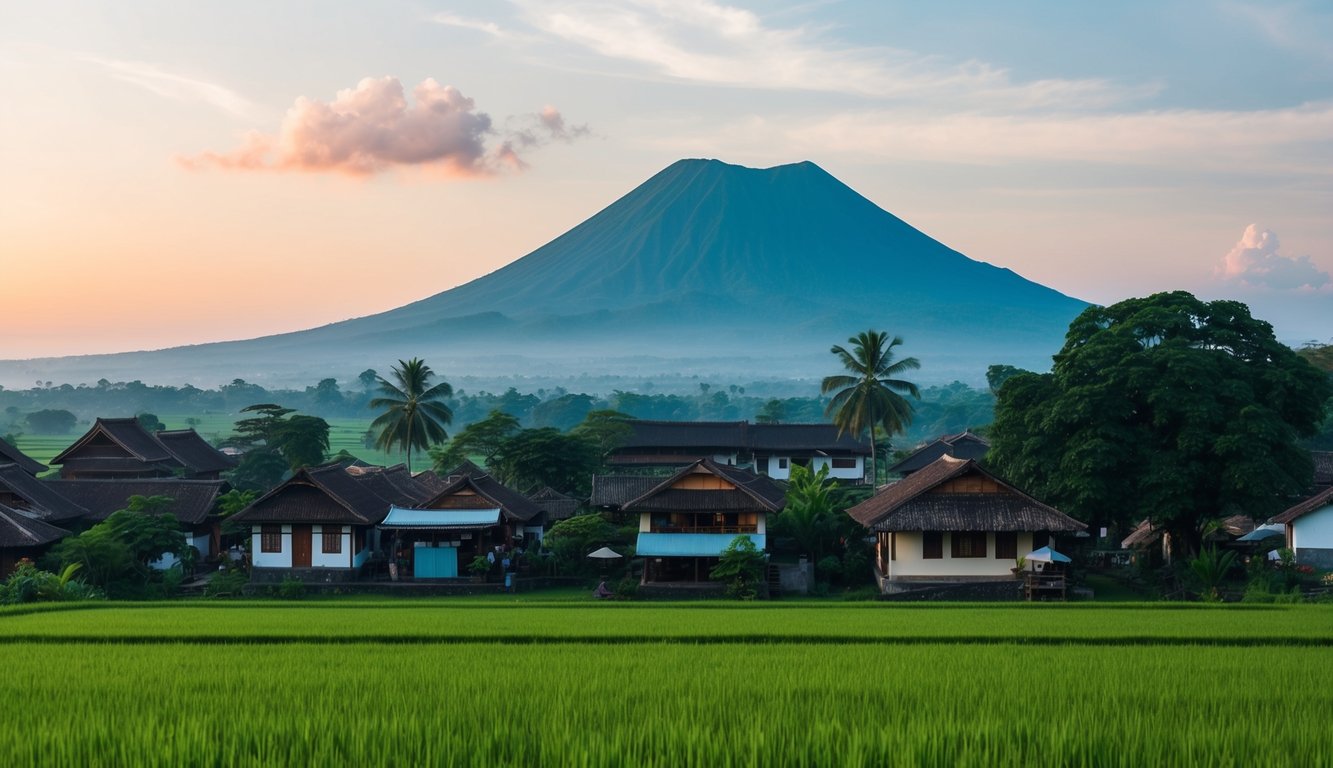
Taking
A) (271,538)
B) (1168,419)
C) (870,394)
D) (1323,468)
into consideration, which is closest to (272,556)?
(271,538)

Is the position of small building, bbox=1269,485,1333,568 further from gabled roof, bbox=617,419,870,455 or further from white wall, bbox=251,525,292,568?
gabled roof, bbox=617,419,870,455

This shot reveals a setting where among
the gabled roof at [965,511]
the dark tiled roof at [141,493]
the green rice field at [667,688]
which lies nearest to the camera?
the green rice field at [667,688]

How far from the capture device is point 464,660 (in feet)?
46.7

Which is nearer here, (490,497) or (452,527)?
(452,527)

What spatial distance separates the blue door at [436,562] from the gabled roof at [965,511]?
12.5 metres

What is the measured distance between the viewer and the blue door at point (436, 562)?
111 feet

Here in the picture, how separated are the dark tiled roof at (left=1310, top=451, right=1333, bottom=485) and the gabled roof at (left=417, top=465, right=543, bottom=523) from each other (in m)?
28.3

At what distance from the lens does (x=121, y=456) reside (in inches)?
1836

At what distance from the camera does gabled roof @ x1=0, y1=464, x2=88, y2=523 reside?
34.2m

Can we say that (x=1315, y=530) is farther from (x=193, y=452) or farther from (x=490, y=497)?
(x=193, y=452)

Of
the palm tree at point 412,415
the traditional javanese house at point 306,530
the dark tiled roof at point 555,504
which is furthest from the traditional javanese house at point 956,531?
the palm tree at point 412,415

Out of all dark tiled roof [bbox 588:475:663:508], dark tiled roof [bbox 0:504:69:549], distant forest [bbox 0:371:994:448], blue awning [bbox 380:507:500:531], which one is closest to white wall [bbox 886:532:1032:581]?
dark tiled roof [bbox 588:475:663:508]

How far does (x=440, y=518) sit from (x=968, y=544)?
16.0m

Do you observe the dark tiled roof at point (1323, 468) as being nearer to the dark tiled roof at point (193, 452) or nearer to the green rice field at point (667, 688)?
the green rice field at point (667, 688)
